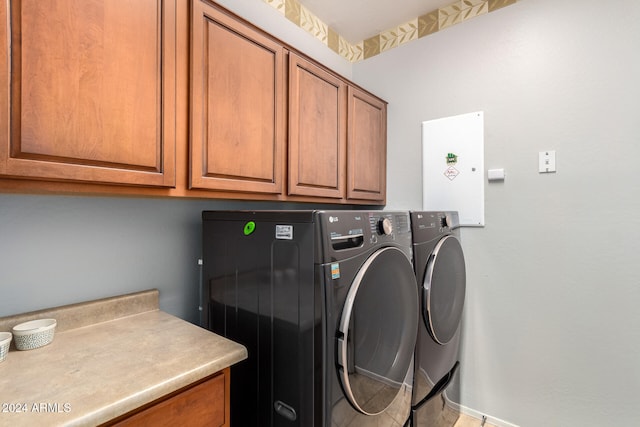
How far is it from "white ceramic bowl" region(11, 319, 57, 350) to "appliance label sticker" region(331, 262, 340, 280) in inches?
38.8

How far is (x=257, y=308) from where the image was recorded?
116 cm

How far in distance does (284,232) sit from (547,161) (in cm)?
Result: 165

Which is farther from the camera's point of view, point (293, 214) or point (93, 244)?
point (93, 244)

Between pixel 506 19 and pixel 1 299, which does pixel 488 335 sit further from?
pixel 1 299

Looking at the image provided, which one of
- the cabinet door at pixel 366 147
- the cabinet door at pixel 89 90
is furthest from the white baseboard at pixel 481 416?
the cabinet door at pixel 89 90

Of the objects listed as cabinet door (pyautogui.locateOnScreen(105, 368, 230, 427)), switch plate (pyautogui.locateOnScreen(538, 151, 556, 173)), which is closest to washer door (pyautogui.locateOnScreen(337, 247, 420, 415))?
cabinet door (pyautogui.locateOnScreen(105, 368, 230, 427))

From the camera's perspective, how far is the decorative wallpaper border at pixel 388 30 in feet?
6.56

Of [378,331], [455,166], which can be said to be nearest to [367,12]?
[455,166]

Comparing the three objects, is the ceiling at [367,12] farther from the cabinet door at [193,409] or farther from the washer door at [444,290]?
the cabinet door at [193,409]

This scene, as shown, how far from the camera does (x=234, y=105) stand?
1273mm

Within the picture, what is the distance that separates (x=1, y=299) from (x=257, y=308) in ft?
2.88

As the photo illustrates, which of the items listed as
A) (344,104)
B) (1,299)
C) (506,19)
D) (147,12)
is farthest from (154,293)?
(506,19)

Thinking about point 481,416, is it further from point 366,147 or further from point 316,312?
point 366,147

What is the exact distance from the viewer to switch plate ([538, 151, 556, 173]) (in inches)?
Answer: 68.3
